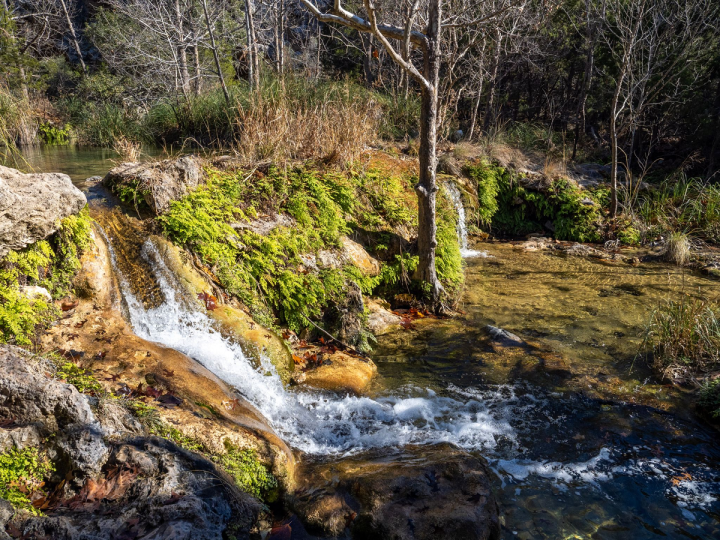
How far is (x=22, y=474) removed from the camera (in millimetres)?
2328

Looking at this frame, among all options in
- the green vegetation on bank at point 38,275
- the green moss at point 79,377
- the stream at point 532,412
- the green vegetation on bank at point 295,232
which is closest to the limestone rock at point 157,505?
the green moss at point 79,377

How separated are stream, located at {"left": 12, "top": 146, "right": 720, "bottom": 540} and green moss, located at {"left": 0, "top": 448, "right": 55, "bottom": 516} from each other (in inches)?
70.4

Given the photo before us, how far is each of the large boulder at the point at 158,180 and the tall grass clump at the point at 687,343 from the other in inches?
221

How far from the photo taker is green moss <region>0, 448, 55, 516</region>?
2.16 m

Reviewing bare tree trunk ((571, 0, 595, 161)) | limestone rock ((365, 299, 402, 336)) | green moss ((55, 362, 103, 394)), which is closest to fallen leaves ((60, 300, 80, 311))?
green moss ((55, 362, 103, 394))

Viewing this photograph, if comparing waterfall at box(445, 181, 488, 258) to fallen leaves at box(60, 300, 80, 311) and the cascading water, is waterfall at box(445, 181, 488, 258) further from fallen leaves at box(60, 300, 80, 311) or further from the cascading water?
fallen leaves at box(60, 300, 80, 311)

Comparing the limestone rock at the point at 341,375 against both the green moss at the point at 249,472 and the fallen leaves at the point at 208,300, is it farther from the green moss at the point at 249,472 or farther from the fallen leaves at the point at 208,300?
the green moss at the point at 249,472

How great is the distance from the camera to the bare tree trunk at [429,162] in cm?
527

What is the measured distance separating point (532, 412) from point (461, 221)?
226 inches

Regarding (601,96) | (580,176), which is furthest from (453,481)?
(601,96)

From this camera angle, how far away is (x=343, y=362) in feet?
15.9

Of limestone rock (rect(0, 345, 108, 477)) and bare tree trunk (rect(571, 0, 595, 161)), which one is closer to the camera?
limestone rock (rect(0, 345, 108, 477))

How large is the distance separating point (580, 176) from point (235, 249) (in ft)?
31.6

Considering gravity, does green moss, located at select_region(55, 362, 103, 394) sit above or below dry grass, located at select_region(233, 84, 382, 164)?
below
